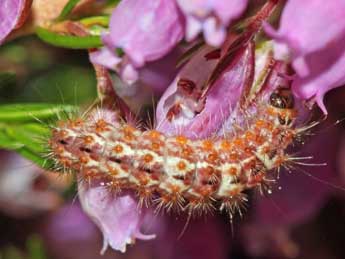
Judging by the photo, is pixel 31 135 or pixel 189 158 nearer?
pixel 189 158

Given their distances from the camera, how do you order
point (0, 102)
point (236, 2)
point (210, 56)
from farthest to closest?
point (0, 102)
point (210, 56)
point (236, 2)

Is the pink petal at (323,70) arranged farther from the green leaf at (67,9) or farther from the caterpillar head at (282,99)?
the green leaf at (67,9)

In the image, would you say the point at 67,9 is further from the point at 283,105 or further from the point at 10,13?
the point at 283,105

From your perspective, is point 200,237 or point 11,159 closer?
point 200,237

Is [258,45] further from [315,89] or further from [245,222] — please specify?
[245,222]

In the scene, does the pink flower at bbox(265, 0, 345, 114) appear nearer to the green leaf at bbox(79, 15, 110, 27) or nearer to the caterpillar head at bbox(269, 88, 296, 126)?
the caterpillar head at bbox(269, 88, 296, 126)

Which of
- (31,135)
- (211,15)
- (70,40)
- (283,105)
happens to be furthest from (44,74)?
(211,15)

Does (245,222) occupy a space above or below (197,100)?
below

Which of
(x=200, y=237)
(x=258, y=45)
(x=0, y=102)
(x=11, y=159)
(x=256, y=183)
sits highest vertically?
(x=258, y=45)

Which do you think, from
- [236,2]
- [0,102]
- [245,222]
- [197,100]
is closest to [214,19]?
[236,2]
